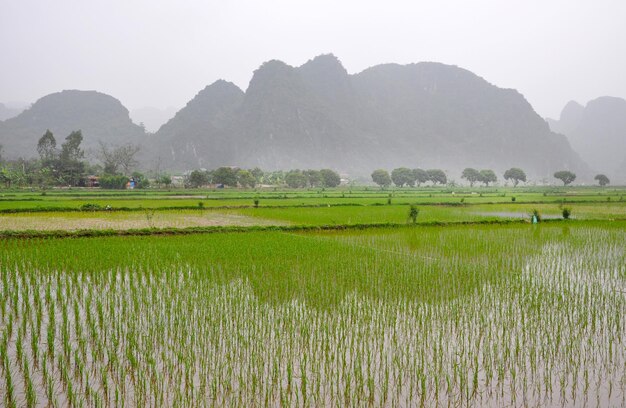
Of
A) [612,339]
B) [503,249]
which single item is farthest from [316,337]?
[503,249]

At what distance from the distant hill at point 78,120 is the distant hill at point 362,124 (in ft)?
47.9

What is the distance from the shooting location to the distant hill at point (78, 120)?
12103 centimetres

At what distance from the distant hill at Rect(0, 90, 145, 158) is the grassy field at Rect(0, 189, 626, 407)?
12758cm

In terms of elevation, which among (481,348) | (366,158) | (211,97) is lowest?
(481,348)

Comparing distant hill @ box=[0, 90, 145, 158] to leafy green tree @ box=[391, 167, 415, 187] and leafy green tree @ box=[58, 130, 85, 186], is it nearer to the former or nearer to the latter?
leafy green tree @ box=[58, 130, 85, 186]

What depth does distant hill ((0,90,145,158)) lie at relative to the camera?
12103cm

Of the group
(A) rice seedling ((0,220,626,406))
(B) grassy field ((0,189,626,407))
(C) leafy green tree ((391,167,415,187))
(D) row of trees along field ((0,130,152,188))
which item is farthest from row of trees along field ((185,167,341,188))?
(A) rice seedling ((0,220,626,406))

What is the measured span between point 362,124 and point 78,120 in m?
97.2

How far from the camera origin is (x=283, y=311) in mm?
5738

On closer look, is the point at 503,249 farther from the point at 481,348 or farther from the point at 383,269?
the point at 481,348

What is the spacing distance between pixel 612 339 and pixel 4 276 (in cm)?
884

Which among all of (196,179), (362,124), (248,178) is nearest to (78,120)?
(362,124)

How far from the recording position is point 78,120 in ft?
456

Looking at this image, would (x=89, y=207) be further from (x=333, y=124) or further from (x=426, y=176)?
(x=333, y=124)
